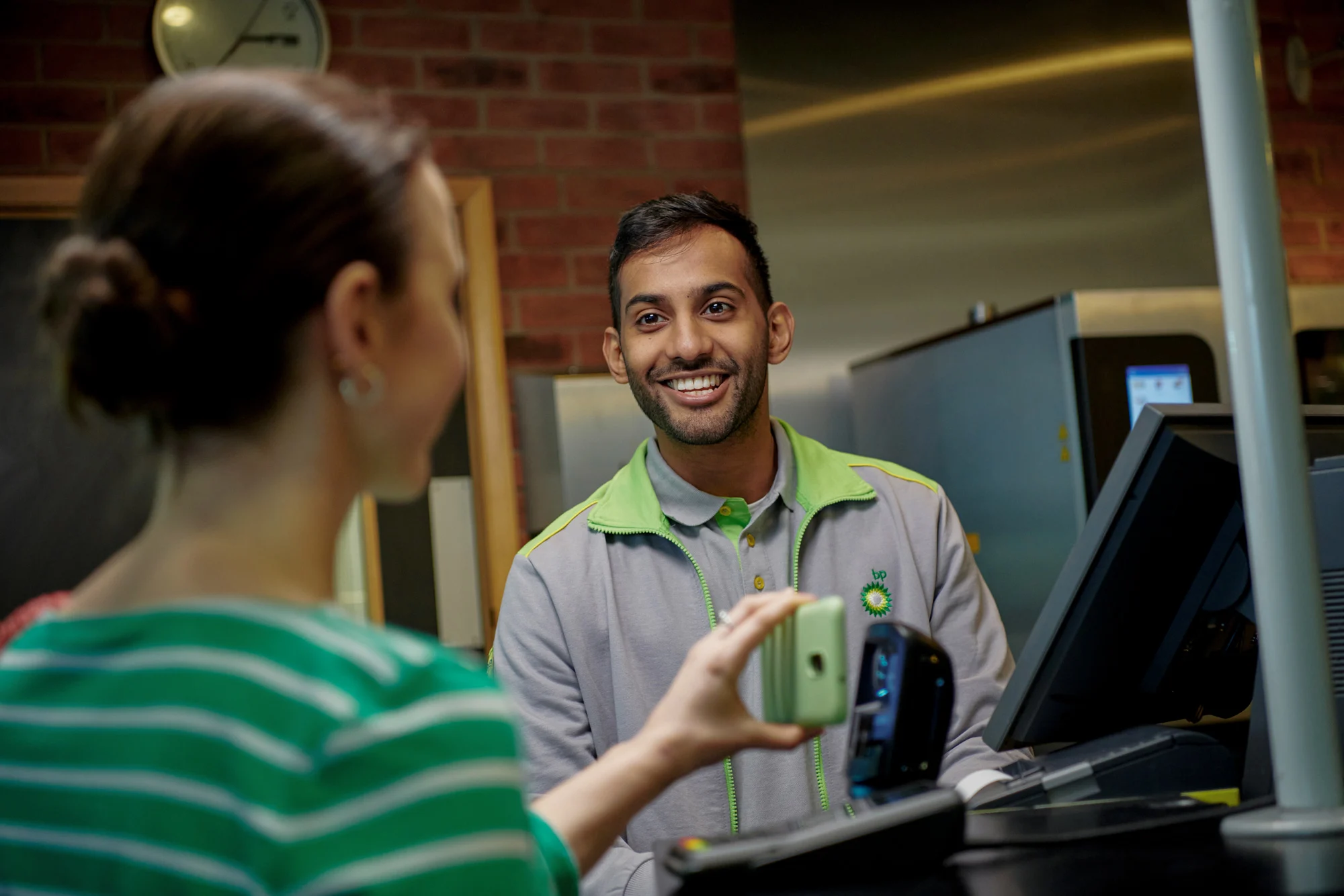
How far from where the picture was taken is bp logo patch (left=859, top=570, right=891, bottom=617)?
1.64m

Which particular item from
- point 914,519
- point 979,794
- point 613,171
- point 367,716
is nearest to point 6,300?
point 613,171

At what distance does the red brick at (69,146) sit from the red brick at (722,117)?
1329 millimetres

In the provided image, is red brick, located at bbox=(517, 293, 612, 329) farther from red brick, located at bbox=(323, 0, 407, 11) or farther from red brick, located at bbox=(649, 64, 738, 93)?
red brick, located at bbox=(323, 0, 407, 11)

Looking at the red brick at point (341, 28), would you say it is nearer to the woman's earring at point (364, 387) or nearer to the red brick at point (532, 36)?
the red brick at point (532, 36)

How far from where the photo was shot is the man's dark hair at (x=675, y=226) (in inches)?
70.6

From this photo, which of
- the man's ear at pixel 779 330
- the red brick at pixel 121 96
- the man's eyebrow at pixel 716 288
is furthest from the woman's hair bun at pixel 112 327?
the red brick at pixel 121 96

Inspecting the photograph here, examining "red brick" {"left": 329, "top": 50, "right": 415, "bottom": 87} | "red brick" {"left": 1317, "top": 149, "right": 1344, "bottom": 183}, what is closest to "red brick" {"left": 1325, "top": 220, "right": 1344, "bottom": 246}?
"red brick" {"left": 1317, "top": 149, "right": 1344, "bottom": 183}

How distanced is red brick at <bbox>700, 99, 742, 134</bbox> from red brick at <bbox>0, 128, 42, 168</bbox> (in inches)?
56.8

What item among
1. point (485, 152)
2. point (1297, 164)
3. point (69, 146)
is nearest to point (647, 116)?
point (485, 152)

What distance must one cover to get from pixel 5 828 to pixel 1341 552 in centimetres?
89

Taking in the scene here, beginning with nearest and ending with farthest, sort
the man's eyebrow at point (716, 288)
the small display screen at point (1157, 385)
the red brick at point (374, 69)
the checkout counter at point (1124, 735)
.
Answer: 1. the checkout counter at point (1124, 735)
2. the man's eyebrow at point (716, 288)
3. the small display screen at point (1157, 385)
4. the red brick at point (374, 69)

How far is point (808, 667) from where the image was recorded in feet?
2.92

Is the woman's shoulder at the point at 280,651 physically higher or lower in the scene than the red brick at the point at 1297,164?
lower

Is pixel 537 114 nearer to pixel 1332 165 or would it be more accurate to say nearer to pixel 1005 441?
pixel 1005 441
